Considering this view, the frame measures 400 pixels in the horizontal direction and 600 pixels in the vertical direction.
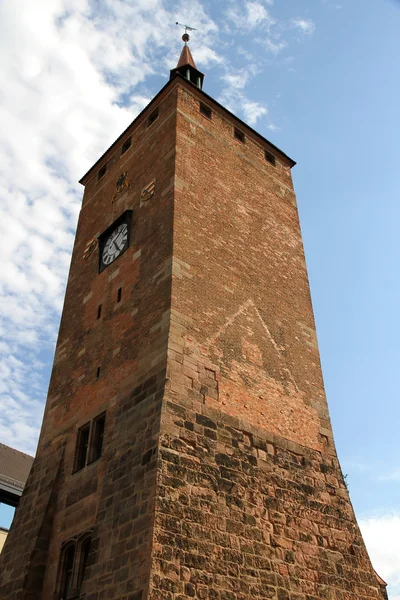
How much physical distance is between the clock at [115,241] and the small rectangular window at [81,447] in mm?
4085

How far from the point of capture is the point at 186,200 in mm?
13188

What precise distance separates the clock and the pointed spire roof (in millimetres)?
6526

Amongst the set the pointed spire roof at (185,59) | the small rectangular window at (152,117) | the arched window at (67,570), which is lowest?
the arched window at (67,570)

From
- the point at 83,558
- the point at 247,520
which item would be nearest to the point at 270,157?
the point at 247,520

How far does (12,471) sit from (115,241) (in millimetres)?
9930

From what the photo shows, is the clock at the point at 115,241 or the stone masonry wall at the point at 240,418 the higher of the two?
the clock at the point at 115,241

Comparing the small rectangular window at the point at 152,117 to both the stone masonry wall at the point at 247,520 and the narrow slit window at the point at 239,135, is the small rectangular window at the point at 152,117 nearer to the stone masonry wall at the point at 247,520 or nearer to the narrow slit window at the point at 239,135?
the narrow slit window at the point at 239,135

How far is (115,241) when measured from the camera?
14531mm

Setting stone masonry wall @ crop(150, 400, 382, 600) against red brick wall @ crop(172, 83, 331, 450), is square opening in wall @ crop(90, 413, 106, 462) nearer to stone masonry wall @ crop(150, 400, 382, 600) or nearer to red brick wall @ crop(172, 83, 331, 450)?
stone masonry wall @ crop(150, 400, 382, 600)

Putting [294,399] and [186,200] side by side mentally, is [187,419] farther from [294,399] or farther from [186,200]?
[186,200]

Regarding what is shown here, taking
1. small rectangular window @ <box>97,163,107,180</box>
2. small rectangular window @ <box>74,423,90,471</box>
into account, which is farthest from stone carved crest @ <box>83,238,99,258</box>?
small rectangular window @ <box>74,423,90,471</box>

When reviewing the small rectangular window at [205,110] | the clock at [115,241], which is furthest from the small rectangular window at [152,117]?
the clock at [115,241]

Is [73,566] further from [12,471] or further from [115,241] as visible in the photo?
[12,471]

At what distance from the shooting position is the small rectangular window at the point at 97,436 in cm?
1113
